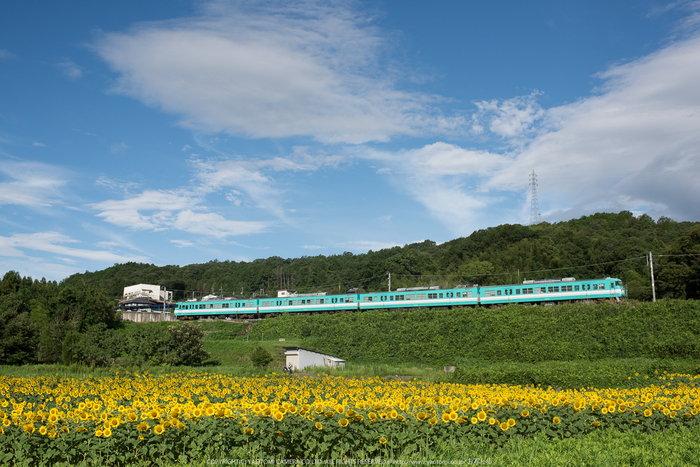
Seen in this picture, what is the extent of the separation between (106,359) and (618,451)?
2342 cm

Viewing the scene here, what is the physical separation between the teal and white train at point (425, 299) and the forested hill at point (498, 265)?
37.2 ft

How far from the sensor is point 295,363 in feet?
85.6

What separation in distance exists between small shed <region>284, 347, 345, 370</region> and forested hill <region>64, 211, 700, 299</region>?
25015mm

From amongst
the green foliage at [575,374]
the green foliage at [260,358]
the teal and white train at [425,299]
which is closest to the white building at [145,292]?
the teal and white train at [425,299]

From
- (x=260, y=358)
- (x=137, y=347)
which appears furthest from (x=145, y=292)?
(x=260, y=358)

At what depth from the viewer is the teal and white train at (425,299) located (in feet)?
105

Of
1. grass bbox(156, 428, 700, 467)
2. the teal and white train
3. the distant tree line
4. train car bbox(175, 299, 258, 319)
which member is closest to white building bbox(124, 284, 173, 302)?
train car bbox(175, 299, 258, 319)

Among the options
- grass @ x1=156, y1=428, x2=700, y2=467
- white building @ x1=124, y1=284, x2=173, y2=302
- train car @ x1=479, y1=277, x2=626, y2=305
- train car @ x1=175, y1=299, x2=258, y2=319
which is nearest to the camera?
grass @ x1=156, y1=428, x2=700, y2=467

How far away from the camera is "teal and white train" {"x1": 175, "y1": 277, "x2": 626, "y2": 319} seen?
32031 millimetres

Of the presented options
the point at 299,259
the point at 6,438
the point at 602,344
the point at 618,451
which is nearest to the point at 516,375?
the point at 602,344

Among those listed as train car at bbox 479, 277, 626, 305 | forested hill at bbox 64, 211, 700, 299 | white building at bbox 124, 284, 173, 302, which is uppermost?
forested hill at bbox 64, 211, 700, 299

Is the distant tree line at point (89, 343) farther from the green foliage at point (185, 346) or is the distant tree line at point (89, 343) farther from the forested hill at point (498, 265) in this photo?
the forested hill at point (498, 265)

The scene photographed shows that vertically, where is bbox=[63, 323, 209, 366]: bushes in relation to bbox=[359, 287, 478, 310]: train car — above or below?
below

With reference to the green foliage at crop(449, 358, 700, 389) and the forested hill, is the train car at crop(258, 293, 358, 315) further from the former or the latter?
the green foliage at crop(449, 358, 700, 389)
